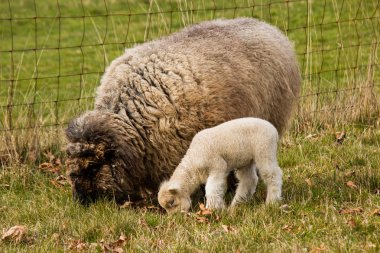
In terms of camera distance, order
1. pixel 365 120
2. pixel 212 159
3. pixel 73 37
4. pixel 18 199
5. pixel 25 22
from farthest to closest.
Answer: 1. pixel 25 22
2. pixel 73 37
3. pixel 365 120
4. pixel 18 199
5. pixel 212 159

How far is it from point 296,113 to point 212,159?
9.58 feet

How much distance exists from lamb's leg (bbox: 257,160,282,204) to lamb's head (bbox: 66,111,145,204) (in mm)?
1013

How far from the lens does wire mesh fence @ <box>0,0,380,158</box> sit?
28.5 ft

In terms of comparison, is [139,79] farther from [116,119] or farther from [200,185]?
[200,185]

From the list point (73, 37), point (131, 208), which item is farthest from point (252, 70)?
point (73, 37)

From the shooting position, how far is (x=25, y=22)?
1995 centimetres

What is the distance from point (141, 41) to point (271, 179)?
905cm

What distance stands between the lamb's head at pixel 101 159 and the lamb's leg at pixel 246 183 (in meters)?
0.80

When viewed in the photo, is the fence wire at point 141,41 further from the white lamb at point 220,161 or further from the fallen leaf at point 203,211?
the fallen leaf at point 203,211

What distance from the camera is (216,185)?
5.93 meters

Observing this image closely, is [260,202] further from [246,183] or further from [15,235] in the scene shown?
[15,235]

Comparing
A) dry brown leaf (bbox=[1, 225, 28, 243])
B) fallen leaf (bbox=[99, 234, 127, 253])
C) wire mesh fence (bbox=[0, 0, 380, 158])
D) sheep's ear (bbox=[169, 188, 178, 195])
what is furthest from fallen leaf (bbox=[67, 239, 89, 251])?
wire mesh fence (bbox=[0, 0, 380, 158])

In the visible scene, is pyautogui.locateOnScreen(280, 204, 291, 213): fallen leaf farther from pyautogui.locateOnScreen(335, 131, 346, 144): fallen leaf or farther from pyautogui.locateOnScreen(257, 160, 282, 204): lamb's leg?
pyautogui.locateOnScreen(335, 131, 346, 144): fallen leaf

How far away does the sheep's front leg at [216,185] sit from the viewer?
5.93 m
